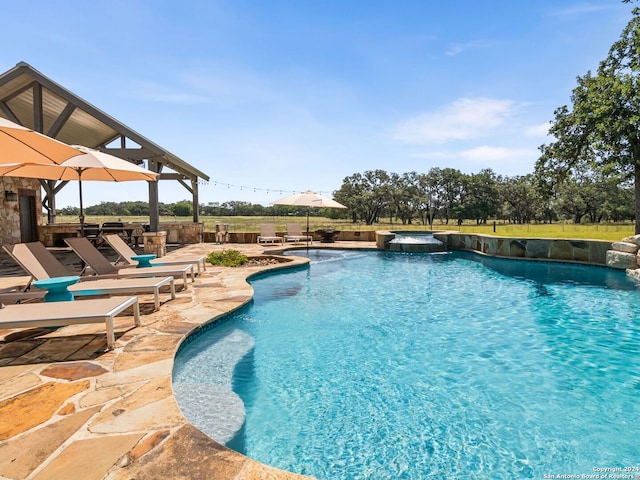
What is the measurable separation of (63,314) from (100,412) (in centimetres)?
159

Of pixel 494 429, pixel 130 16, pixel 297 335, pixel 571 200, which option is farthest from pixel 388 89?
pixel 571 200

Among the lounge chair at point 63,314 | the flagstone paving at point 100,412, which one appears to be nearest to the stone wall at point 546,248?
the flagstone paving at point 100,412

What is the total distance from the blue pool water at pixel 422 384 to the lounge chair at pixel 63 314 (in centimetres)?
95

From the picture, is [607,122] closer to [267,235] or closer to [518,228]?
[518,228]

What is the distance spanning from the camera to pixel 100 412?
2559mm

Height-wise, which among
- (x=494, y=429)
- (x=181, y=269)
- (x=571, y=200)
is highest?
(x=571, y=200)

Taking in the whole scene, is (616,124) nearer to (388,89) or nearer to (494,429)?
(388,89)

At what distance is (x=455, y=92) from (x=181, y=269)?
46.1 feet

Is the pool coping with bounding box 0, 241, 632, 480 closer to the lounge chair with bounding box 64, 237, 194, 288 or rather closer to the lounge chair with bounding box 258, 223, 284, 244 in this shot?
the lounge chair with bounding box 64, 237, 194, 288

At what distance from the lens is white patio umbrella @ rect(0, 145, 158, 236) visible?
21.6 feet

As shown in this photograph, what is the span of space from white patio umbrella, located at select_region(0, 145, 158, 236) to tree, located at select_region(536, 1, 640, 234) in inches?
648

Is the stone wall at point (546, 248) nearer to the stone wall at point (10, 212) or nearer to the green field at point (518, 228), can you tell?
the green field at point (518, 228)

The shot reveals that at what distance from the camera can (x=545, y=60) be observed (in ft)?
40.3

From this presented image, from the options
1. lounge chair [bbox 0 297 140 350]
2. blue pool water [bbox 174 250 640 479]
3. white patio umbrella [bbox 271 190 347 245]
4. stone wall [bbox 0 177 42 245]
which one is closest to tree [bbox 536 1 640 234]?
blue pool water [bbox 174 250 640 479]
